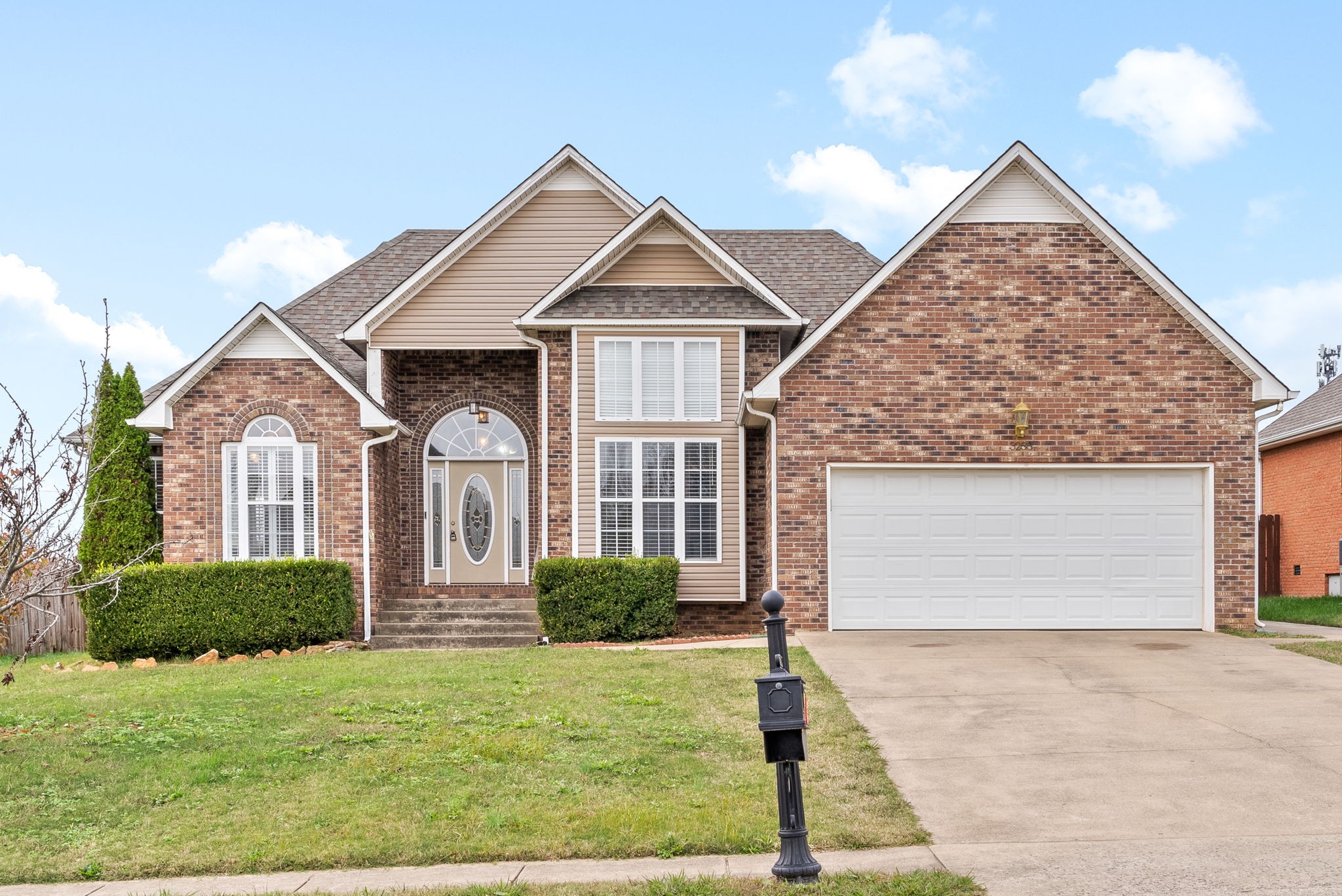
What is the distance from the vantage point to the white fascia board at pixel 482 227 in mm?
16672

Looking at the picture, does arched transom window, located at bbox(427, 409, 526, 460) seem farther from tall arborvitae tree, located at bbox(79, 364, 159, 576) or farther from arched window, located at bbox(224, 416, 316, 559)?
tall arborvitae tree, located at bbox(79, 364, 159, 576)

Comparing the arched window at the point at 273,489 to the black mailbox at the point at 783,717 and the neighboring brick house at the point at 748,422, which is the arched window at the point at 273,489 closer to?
the neighboring brick house at the point at 748,422

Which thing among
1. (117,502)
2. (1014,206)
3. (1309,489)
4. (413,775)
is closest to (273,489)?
(117,502)

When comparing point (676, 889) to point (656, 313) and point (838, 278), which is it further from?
point (838, 278)

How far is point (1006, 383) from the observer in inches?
567

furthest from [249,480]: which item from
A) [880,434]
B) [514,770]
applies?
[514,770]

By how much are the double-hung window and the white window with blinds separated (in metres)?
0.43

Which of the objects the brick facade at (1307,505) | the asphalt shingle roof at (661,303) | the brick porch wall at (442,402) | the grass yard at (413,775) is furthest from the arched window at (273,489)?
the brick facade at (1307,505)

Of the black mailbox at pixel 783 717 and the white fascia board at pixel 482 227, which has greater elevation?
the white fascia board at pixel 482 227

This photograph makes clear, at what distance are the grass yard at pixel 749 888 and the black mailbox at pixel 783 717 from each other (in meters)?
0.61

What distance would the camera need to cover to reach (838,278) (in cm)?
1916

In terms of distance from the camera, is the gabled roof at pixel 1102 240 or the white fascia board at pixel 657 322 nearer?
the gabled roof at pixel 1102 240

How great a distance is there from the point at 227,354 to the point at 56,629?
20.4 feet

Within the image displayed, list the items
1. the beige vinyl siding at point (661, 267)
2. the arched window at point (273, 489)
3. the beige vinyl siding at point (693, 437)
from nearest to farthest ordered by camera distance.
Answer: the beige vinyl siding at point (693, 437), the arched window at point (273, 489), the beige vinyl siding at point (661, 267)
